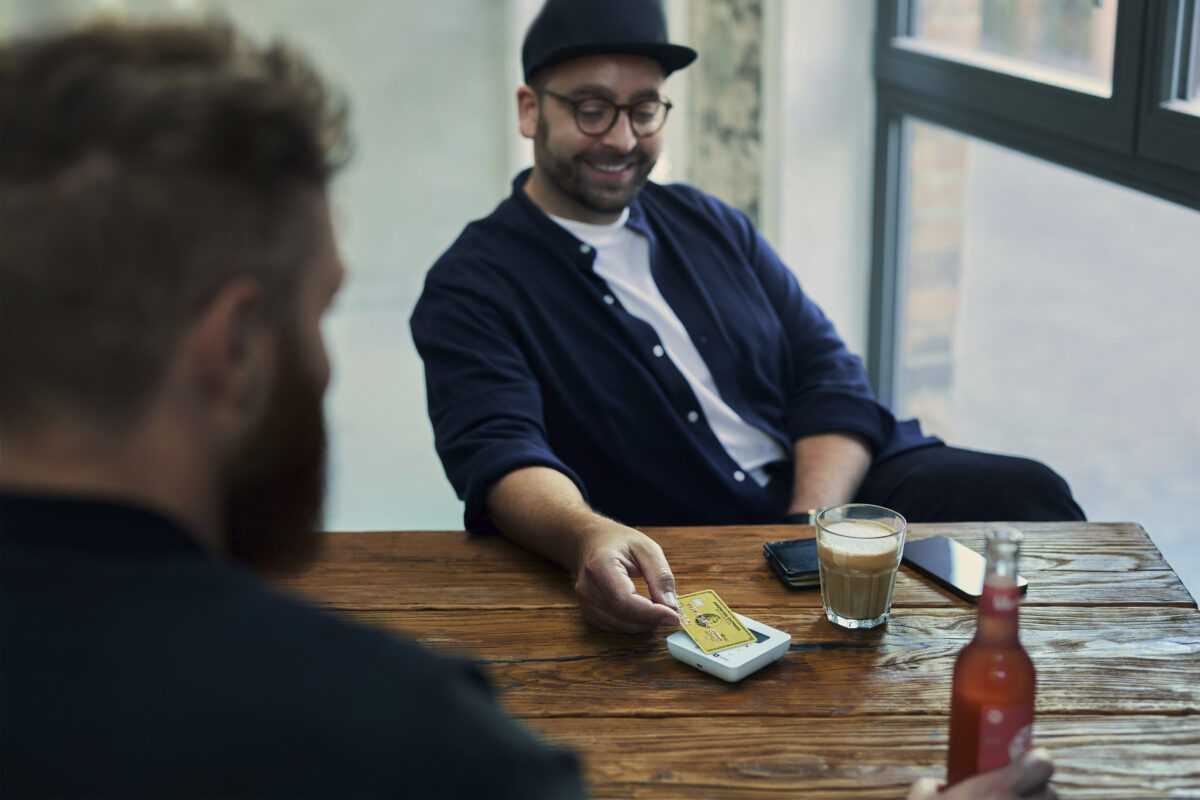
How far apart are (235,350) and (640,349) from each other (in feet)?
4.34

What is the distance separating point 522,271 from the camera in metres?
1.95

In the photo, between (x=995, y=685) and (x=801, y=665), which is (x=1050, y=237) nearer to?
(x=801, y=665)

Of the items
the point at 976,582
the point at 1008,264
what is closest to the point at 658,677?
the point at 976,582

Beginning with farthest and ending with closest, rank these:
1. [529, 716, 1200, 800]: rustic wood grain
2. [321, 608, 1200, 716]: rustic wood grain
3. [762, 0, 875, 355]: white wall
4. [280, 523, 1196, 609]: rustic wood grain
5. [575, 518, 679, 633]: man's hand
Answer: [762, 0, 875, 355]: white wall → [280, 523, 1196, 609]: rustic wood grain → [575, 518, 679, 633]: man's hand → [321, 608, 1200, 716]: rustic wood grain → [529, 716, 1200, 800]: rustic wood grain

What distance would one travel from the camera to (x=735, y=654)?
111cm

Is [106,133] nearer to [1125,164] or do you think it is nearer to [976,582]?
[976,582]

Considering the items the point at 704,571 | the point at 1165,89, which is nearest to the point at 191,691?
the point at 704,571

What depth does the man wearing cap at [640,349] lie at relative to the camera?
1.87 m

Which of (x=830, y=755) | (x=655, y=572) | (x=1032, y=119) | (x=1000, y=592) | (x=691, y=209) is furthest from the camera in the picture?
(x=1032, y=119)

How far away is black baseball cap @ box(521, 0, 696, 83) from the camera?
1916 mm

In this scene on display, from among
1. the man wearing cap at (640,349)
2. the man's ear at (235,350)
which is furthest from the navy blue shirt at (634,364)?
the man's ear at (235,350)

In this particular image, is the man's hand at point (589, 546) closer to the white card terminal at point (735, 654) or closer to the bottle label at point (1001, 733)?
the white card terminal at point (735, 654)

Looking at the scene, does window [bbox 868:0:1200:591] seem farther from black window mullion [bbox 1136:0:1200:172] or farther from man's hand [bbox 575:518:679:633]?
man's hand [bbox 575:518:679:633]

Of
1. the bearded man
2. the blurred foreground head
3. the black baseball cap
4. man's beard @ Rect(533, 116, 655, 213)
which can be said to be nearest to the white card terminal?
the bearded man
